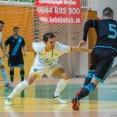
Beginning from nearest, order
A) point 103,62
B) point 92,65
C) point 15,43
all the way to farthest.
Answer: point 103,62 → point 92,65 → point 15,43

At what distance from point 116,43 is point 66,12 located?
11.0 metres

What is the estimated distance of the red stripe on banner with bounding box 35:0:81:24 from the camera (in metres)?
17.2

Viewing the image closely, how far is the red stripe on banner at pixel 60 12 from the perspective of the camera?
56.6 feet

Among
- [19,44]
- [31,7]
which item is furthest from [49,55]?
[31,7]

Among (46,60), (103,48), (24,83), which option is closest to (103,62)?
(103,48)

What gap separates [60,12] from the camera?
58.3ft

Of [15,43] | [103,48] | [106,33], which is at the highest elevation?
[106,33]

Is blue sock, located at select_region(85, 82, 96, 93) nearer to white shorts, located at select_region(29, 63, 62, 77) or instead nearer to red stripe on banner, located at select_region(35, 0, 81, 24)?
white shorts, located at select_region(29, 63, 62, 77)

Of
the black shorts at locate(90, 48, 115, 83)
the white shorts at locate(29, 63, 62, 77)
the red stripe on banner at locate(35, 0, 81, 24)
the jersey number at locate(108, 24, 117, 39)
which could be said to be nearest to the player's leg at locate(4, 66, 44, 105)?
the white shorts at locate(29, 63, 62, 77)

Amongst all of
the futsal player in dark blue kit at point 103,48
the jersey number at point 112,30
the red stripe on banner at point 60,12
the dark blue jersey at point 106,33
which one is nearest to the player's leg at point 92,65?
the futsal player in dark blue kit at point 103,48

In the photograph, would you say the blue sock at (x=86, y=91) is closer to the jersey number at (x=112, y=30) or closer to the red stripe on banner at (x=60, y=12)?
the jersey number at (x=112, y=30)

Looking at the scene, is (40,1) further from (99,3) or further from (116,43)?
(116,43)

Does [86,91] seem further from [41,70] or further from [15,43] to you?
[15,43]

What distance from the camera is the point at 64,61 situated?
1972 cm
